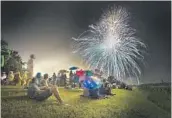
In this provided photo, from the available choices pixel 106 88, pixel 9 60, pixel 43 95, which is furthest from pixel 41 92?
pixel 106 88

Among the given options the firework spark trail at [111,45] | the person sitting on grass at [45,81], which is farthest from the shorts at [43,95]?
the firework spark trail at [111,45]

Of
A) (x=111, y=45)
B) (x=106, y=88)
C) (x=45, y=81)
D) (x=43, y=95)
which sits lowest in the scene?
(x=43, y=95)

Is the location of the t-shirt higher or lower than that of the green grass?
higher

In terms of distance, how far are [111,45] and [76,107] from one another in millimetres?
1201

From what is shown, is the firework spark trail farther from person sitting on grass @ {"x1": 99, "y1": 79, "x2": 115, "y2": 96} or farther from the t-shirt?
the t-shirt

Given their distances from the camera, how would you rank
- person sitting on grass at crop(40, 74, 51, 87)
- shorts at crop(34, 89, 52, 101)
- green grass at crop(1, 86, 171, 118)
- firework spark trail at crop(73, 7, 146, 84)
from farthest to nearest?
1. firework spark trail at crop(73, 7, 146, 84)
2. person sitting on grass at crop(40, 74, 51, 87)
3. shorts at crop(34, 89, 52, 101)
4. green grass at crop(1, 86, 171, 118)

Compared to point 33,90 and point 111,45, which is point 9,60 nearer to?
point 33,90

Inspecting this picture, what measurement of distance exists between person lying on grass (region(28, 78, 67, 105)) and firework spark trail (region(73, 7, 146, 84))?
0.74 metres

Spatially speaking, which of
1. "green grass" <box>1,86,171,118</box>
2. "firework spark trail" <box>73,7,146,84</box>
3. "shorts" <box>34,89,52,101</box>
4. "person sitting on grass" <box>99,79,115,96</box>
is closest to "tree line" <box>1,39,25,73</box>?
"green grass" <box>1,86,171,118</box>

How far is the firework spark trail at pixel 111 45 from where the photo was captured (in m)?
7.82

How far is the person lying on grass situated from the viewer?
760cm

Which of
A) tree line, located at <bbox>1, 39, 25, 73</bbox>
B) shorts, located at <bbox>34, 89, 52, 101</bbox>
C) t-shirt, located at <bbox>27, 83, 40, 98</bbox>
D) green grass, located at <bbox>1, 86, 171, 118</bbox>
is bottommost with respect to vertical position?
green grass, located at <bbox>1, 86, 171, 118</bbox>

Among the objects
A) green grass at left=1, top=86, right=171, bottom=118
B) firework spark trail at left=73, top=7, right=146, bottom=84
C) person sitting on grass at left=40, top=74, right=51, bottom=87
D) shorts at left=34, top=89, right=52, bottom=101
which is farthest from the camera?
firework spark trail at left=73, top=7, right=146, bottom=84

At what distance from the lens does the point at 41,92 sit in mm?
7641
